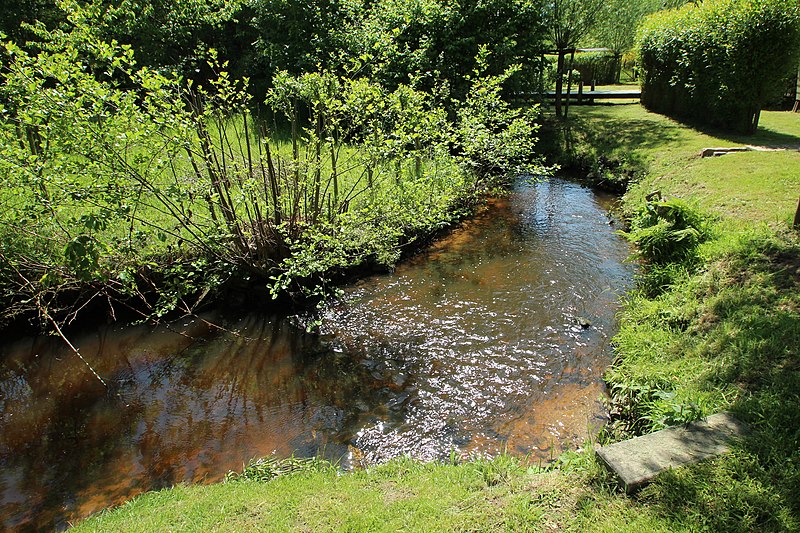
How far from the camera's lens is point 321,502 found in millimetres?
3307

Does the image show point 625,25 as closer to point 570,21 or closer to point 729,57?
point 570,21

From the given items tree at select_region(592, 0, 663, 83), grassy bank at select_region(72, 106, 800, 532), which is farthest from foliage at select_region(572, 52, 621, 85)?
grassy bank at select_region(72, 106, 800, 532)

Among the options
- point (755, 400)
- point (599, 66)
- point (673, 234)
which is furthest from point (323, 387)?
point (599, 66)

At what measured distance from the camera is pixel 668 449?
3264 mm

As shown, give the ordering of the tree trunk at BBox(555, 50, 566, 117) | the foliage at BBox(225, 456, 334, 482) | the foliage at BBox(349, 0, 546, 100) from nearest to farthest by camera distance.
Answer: the foliage at BBox(225, 456, 334, 482), the foliage at BBox(349, 0, 546, 100), the tree trunk at BBox(555, 50, 566, 117)

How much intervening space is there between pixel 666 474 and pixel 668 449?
0.25 m

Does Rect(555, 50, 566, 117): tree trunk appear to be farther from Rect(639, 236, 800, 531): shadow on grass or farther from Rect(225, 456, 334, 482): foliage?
Rect(225, 456, 334, 482): foliage

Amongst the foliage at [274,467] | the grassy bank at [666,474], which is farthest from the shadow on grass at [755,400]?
the foliage at [274,467]

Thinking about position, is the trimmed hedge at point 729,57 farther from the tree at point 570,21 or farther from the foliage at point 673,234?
the foliage at point 673,234

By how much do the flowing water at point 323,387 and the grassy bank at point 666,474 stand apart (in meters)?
0.54

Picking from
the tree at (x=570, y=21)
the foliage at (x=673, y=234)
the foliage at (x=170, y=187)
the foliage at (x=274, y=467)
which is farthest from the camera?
the tree at (x=570, y=21)

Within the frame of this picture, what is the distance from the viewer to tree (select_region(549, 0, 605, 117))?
50.5 ft

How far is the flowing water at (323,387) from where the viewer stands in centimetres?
448

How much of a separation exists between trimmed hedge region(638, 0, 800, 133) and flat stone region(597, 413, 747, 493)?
37.0 ft
